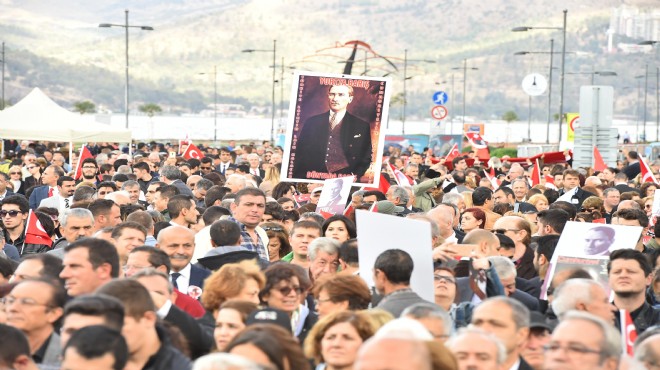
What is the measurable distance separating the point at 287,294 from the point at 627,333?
210cm

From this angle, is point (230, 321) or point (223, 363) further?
point (230, 321)

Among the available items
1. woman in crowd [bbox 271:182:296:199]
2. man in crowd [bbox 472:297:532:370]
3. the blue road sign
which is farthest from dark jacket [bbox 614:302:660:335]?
the blue road sign

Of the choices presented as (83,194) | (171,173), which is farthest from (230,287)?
(171,173)

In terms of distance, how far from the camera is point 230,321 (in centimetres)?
721

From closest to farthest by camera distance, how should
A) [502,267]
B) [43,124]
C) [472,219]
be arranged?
[502,267] < [472,219] < [43,124]

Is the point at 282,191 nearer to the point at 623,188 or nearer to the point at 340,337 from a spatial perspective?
the point at 623,188

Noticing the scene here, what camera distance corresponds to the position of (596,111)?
30250mm

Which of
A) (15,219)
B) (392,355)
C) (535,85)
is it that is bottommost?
(15,219)

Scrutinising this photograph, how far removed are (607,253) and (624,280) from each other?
119 centimetres

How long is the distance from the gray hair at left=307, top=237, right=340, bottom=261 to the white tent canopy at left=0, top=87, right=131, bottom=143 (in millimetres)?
19733

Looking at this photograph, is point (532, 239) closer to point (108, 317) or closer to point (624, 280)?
point (624, 280)

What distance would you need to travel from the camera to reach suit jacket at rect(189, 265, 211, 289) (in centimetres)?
985

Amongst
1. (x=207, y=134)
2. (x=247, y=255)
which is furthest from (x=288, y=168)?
(x=207, y=134)

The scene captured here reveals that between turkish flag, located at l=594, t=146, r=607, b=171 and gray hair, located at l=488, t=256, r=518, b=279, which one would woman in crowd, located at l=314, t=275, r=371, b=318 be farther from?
turkish flag, located at l=594, t=146, r=607, b=171
